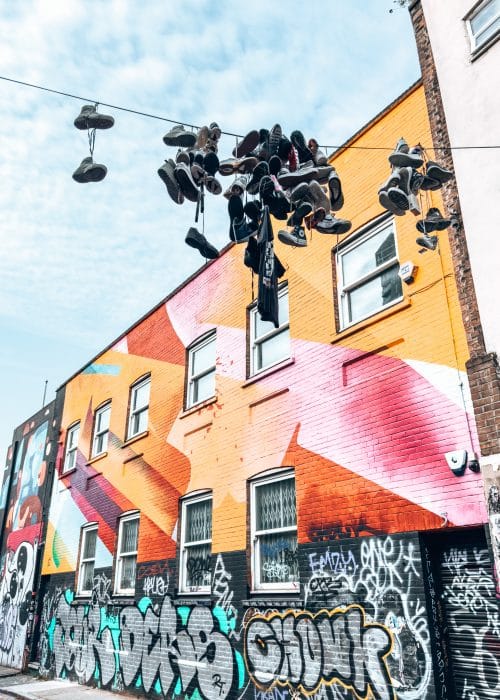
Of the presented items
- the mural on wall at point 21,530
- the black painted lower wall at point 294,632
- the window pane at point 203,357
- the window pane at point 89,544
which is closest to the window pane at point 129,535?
the black painted lower wall at point 294,632

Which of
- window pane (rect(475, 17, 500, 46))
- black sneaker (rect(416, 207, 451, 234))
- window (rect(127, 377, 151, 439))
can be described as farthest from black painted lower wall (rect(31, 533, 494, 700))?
window pane (rect(475, 17, 500, 46))

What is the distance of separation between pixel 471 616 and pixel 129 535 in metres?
7.73

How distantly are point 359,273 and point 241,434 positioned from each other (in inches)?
120

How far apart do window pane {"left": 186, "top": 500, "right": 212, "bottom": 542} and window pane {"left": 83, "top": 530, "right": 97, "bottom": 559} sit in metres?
4.32

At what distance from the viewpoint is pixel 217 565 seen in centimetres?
878

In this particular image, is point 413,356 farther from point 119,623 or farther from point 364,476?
point 119,623

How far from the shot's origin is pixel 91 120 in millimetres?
6285

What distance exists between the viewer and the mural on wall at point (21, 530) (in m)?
15.8

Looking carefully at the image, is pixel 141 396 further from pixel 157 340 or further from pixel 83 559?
pixel 83 559

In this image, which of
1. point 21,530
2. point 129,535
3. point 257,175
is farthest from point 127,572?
point 257,175

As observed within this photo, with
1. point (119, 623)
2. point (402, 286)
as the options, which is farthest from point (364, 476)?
point (119, 623)

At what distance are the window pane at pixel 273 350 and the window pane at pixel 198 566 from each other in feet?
10.1

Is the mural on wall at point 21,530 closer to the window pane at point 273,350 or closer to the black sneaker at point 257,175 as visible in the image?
the window pane at point 273,350

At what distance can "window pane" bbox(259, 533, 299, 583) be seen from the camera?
768 cm
